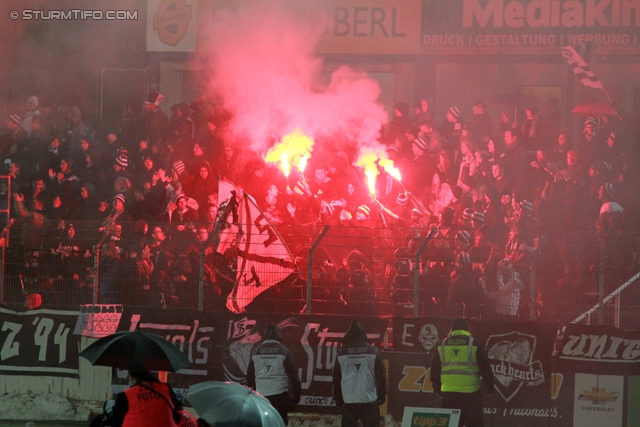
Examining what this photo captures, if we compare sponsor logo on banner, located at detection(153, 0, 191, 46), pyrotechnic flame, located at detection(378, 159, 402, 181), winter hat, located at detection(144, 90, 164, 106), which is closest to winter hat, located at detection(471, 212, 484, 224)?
pyrotechnic flame, located at detection(378, 159, 402, 181)

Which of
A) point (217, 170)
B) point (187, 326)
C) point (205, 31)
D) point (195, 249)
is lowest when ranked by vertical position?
point (187, 326)

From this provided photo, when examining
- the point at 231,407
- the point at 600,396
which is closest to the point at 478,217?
the point at 600,396

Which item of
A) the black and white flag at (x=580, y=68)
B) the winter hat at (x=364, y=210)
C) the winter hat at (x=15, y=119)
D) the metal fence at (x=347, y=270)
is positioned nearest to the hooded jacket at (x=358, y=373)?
the metal fence at (x=347, y=270)

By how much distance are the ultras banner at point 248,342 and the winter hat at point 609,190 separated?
391 cm

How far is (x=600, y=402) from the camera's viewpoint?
31.5 ft

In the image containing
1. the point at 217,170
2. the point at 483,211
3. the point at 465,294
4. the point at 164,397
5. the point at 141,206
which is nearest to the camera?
the point at 164,397

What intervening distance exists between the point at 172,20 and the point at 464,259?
9.00m

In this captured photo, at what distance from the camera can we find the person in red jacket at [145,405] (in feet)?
18.7

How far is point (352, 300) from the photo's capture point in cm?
1055

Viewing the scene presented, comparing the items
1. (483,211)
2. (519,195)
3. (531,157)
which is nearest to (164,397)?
(483,211)

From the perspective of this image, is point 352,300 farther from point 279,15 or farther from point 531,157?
point 279,15

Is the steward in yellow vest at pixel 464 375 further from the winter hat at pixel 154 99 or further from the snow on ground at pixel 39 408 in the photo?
the winter hat at pixel 154 99

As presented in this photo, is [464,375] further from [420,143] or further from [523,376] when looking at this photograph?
[420,143]

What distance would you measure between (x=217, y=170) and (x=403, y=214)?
2.88 meters
